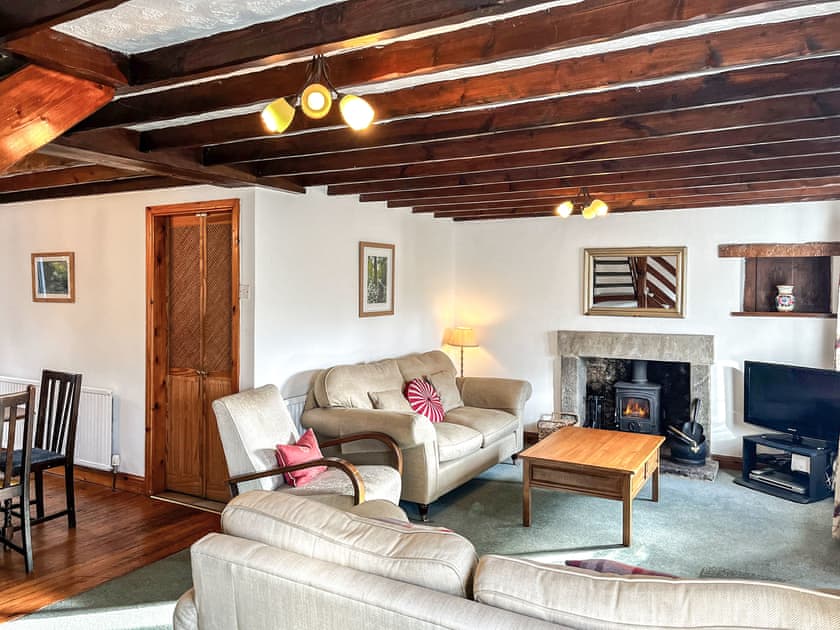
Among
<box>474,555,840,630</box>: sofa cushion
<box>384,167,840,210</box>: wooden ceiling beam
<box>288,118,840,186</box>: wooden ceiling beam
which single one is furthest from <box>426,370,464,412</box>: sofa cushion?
<box>474,555,840,630</box>: sofa cushion

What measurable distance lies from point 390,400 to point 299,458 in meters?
1.27

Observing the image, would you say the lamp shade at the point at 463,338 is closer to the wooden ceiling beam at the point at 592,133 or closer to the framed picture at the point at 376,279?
the framed picture at the point at 376,279

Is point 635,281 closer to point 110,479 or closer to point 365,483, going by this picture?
point 365,483

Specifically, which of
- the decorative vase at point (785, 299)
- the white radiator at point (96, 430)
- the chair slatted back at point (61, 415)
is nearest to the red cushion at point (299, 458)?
the chair slatted back at point (61, 415)

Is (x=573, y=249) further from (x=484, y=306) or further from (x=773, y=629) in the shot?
(x=773, y=629)

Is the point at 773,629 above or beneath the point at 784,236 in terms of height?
beneath

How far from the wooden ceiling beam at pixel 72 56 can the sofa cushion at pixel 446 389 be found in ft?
12.2

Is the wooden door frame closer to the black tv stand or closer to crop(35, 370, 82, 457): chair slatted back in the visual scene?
crop(35, 370, 82, 457): chair slatted back

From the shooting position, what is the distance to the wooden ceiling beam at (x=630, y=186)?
4117mm

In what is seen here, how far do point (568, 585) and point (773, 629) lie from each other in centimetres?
40

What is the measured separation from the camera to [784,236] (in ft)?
17.9

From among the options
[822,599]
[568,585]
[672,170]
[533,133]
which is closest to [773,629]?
[822,599]

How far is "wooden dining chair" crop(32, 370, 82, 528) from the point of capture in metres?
4.04

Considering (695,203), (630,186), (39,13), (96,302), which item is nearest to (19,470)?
(96,302)
